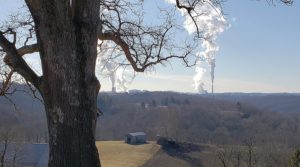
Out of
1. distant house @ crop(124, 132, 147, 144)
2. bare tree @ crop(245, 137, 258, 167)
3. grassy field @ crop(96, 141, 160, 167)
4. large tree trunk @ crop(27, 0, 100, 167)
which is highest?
large tree trunk @ crop(27, 0, 100, 167)

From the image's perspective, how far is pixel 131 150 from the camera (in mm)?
92938

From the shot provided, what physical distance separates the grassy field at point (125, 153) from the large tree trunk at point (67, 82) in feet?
225

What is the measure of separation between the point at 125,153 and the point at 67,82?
83.8 meters

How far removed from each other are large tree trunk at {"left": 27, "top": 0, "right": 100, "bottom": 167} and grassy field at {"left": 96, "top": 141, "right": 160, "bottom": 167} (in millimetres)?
68608

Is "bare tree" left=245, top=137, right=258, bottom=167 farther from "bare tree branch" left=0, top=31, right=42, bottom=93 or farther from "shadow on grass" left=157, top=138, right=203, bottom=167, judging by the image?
"shadow on grass" left=157, top=138, right=203, bottom=167

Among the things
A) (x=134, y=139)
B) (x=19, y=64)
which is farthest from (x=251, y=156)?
(x=134, y=139)

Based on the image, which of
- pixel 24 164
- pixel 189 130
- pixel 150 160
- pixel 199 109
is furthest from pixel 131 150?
pixel 199 109

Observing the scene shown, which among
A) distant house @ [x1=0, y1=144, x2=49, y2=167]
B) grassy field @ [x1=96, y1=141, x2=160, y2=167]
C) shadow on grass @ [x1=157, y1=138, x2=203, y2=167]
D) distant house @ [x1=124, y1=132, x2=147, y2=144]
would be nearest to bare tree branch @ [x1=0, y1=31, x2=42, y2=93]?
distant house @ [x1=0, y1=144, x2=49, y2=167]

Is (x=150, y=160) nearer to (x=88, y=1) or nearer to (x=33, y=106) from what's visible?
(x=88, y=1)

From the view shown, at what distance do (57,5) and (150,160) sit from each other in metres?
79.9

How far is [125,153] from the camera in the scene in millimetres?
89062

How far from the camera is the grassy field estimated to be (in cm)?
7944

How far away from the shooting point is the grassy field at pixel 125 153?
261 feet

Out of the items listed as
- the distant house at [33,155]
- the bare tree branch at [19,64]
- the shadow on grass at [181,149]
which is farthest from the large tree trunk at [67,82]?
the shadow on grass at [181,149]
